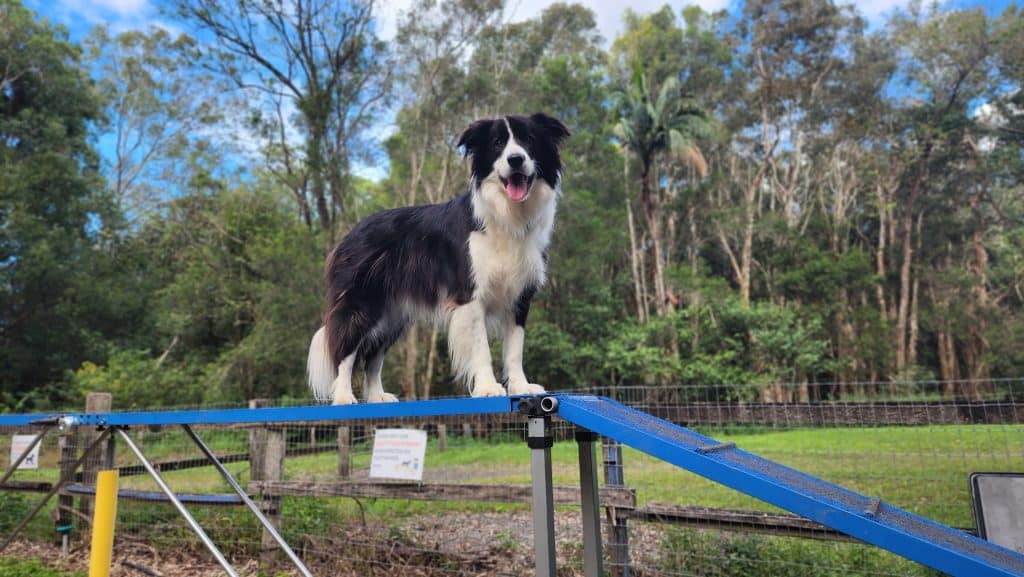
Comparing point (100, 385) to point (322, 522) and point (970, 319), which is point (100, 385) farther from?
point (970, 319)

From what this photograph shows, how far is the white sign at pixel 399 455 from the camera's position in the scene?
15.2 feet

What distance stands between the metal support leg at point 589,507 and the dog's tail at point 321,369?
1.49 metres

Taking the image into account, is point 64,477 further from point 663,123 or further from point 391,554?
point 663,123

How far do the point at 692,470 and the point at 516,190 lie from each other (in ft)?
4.66

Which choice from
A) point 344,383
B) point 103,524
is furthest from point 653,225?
point 103,524

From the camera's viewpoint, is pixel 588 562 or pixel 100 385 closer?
pixel 588 562

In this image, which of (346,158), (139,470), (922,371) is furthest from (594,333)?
(139,470)

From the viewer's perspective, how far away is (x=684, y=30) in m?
25.2

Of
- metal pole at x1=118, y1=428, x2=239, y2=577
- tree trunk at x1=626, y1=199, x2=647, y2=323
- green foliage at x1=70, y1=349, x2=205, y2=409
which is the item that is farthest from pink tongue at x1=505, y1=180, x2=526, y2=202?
tree trunk at x1=626, y1=199, x2=647, y2=323

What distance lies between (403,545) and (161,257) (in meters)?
21.5

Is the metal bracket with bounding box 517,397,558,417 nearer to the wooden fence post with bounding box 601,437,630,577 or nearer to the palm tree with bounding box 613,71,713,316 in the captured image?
the wooden fence post with bounding box 601,437,630,577

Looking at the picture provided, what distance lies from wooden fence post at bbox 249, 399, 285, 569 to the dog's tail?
6.58 feet

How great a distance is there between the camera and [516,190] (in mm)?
2605

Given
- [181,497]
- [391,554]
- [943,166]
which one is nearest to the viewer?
[391,554]
